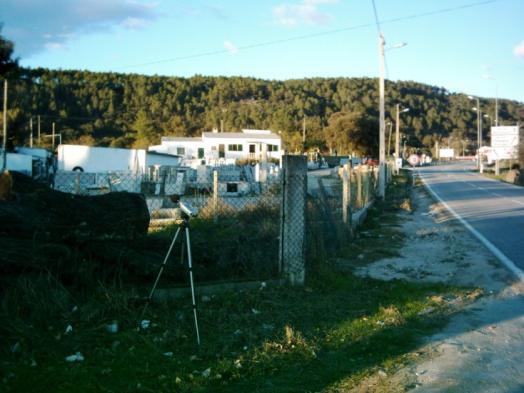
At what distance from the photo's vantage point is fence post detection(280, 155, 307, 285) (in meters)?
7.70

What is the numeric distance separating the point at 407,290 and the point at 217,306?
9.28ft

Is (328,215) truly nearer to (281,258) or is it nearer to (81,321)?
(281,258)

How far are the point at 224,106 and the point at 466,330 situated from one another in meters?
131

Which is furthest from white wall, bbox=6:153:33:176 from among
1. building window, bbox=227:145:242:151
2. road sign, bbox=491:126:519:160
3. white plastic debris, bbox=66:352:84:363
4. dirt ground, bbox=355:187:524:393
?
Answer: building window, bbox=227:145:242:151

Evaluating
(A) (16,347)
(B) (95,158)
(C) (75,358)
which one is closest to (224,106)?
(B) (95,158)

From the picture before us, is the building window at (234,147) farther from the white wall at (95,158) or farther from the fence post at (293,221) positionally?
the fence post at (293,221)

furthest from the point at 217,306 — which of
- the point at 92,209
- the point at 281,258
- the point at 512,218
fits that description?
the point at 512,218

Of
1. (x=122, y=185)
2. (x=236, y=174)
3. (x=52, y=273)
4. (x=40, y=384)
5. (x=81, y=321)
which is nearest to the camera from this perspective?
(x=40, y=384)

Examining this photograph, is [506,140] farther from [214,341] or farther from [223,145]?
[214,341]

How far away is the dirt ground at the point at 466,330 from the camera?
15.3 ft

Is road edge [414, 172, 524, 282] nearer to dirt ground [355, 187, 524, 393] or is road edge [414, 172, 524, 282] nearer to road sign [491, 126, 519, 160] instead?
dirt ground [355, 187, 524, 393]

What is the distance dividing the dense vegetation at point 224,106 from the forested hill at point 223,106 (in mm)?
205

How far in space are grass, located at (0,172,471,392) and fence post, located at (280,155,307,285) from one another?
292mm

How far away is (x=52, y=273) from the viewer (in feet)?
20.9
